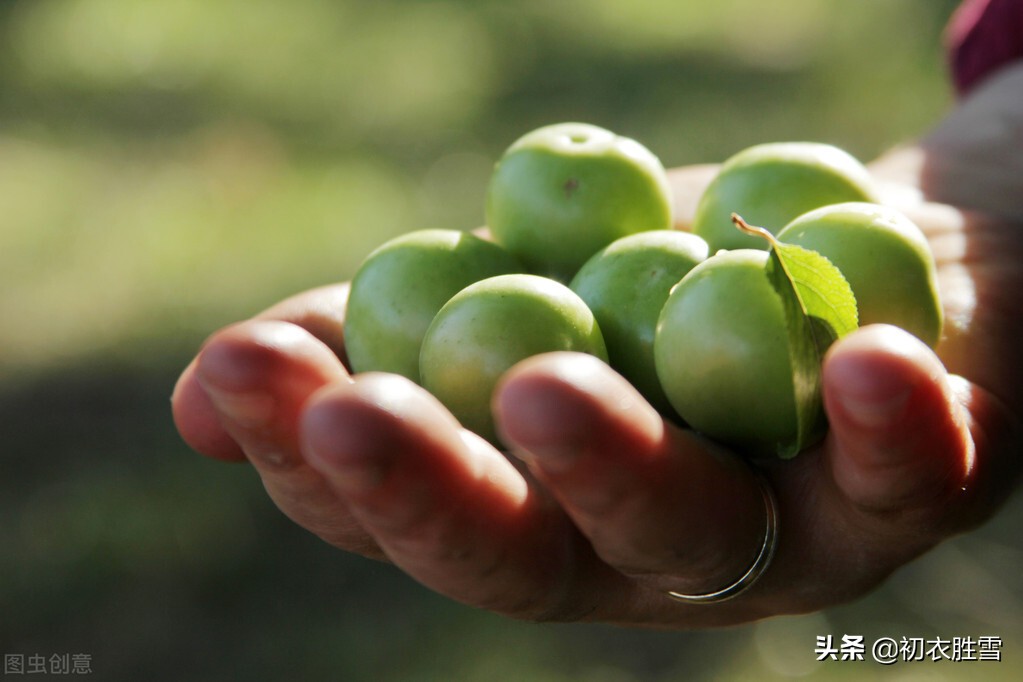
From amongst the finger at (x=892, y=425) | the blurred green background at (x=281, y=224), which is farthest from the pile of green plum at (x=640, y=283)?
the blurred green background at (x=281, y=224)

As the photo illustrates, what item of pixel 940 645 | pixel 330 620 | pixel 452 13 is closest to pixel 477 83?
pixel 452 13

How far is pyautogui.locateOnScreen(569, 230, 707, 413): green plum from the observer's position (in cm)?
156

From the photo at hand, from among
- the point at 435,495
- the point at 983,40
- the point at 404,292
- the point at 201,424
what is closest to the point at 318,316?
the point at 404,292

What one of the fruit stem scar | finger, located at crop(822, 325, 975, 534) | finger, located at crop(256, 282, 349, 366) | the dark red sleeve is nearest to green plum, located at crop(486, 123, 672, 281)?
finger, located at crop(256, 282, 349, 366)

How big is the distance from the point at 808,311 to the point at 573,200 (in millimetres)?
594

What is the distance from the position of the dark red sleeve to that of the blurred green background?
1.21 meters

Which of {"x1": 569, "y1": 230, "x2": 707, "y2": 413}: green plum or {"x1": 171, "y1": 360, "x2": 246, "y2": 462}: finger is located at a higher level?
{"x1": 569, "y1": 230, "x2": 707, "y2": 413}: green plum

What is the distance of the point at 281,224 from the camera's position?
4.36 meters

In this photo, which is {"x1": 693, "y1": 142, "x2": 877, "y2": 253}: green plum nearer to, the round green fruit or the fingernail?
the round green fruit

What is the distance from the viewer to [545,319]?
1.45 metres

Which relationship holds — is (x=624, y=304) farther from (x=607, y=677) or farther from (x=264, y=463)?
(x=607, y=677)

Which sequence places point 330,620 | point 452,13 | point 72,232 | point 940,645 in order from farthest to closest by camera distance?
point 452,13, point 72,232, point 330,620, point 940,645

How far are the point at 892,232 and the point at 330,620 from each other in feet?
6.05

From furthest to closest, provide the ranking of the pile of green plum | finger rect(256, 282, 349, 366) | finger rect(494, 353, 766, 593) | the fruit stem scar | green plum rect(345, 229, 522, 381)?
finger rect(256, 282, 349, 366) → green plum rect(345, 229, 522, 381) → the pile of green plum → the fruit stem scar → finger rect(494, 353, 766, 593)
